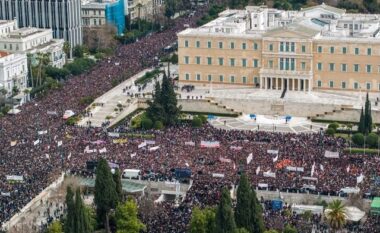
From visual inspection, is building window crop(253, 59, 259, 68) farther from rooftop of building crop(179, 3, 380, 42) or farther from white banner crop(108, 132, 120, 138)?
white banner crop(108, 132, 120, 138)

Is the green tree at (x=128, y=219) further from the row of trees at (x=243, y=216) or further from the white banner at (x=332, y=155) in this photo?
the white banner at (x=332, y=155)

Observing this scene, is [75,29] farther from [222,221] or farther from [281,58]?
[222,221]

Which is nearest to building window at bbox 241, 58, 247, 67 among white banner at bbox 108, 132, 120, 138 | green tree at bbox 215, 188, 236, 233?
white banner at bbox 108, 132, 120, 138

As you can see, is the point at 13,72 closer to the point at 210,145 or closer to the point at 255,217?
the point at 210,145

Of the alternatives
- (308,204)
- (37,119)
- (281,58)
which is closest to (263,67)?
(281,58)

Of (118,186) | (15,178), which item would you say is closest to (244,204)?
(118,186)

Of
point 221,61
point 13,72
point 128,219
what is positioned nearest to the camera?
point 128,219
